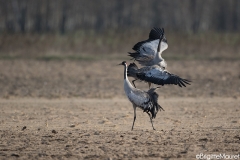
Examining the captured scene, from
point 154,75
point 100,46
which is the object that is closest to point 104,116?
point 154,75

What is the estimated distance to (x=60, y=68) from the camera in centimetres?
1742

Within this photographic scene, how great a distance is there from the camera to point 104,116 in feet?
32.6

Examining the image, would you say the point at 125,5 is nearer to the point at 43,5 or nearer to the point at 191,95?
the point at 43,5

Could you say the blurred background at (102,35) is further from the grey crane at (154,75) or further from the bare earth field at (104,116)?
the grey crane at (154,75)

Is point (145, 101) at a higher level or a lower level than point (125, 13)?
lower

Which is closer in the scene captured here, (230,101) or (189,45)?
(230,101)

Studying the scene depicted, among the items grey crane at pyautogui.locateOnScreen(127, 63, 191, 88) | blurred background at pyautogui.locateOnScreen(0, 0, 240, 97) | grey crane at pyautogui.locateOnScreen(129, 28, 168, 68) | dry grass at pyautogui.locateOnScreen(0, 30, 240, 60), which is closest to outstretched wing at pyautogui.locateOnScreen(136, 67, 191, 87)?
grey crane at pyautogui.locateOnScreen(127, 63, 191, 88)

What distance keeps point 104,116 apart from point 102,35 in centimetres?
1572

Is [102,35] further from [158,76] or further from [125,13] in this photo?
[158,76]

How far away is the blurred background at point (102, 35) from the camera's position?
19203mm

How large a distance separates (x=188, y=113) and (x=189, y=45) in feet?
41.4

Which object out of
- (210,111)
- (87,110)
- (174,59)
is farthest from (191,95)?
(174,59)

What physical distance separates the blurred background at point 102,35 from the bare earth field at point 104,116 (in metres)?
0.21

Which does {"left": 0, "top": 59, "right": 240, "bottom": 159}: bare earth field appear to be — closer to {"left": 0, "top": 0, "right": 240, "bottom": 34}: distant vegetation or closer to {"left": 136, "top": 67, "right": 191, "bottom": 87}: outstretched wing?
{"left": 136, "top": 67, "right": 191, "bottom": 87}: outstretched wing
